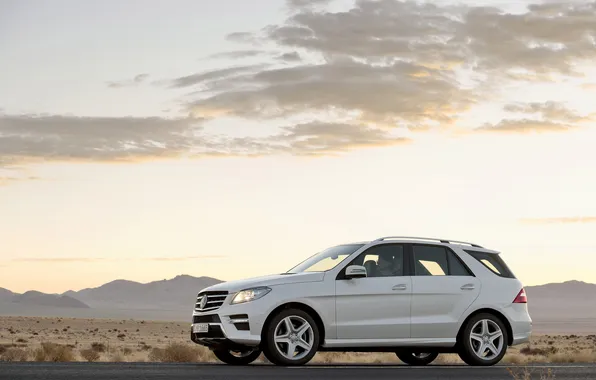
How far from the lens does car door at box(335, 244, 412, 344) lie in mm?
15461

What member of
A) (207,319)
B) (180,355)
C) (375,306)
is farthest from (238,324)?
(180,355)

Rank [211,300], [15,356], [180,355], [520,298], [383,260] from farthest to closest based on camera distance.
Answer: [15,356] < [180,355] < [520,298] < [383,260] < [211,300]

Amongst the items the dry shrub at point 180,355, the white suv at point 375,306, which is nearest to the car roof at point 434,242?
the white suv at point 375,306

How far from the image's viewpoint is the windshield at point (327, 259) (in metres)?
15.9

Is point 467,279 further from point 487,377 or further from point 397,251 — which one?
point 487,377

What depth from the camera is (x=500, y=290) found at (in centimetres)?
1670

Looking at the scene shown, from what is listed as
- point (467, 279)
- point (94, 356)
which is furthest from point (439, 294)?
point (94, 356)

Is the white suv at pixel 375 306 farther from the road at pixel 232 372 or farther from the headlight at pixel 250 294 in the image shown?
the road at pixel 232 372

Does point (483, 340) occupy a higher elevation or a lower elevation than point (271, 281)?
lower

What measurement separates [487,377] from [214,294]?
4360 millimetres

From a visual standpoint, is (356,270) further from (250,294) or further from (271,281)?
(250,294)

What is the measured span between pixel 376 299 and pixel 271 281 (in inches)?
65.8

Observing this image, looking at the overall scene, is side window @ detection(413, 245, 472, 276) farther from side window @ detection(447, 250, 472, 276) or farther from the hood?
the hood

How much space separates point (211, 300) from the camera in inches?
613
